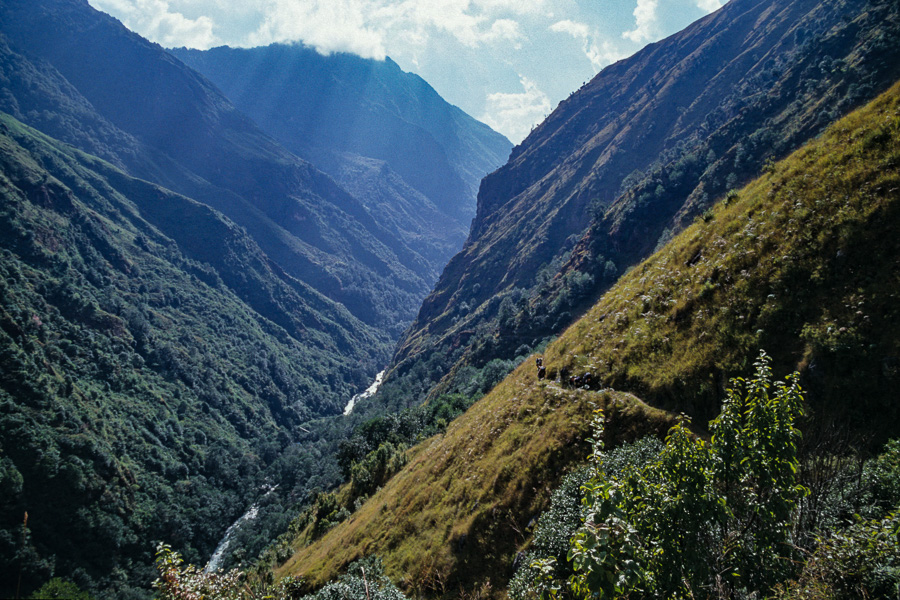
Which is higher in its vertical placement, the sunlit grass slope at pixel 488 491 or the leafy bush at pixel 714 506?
the leafy bush at pixel 714 506

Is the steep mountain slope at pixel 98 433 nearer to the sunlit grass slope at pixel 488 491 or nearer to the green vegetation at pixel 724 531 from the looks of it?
the sunlit grass slope at pixel 488 491

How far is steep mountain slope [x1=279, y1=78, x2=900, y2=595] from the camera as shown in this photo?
15477 mm

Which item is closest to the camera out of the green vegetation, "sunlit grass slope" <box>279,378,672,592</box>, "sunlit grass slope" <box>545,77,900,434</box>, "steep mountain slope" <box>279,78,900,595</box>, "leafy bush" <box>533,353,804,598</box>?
the green vegetation

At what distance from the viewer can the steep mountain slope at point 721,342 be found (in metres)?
15.5

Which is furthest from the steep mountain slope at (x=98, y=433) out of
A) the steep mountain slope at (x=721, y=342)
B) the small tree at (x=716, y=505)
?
the small tree at (x=716, y=505)

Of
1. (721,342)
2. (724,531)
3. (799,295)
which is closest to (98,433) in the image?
(721,342)

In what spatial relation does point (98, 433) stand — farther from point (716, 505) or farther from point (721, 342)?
point (716, 505)

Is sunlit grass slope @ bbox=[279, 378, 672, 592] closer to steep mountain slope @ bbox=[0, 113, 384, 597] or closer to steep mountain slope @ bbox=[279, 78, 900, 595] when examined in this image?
steep mountain slope @ bbox=[279, 78, 900, 595]

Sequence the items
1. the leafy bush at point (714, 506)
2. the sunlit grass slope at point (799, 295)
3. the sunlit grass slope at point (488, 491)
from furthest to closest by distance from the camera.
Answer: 1. the sunlit grass slope at point (488, 491)
2. the sunlit grass slope at point (799, 295)
3. the leafy bush at point (714, 506)

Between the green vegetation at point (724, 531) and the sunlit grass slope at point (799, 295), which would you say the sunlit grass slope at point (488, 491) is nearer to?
the sunlit grass slope at point (799, 295)

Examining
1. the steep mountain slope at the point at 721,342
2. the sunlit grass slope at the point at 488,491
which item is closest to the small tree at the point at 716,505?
the steep mountain slope at the point at 721,342

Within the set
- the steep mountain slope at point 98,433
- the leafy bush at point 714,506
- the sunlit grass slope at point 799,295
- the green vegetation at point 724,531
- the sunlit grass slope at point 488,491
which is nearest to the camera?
the green vegetation at point 724,531

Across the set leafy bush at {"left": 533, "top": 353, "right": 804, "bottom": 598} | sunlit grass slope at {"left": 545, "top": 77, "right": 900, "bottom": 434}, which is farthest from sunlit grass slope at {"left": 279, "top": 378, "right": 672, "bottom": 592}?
leafy bush at {"left": 533, "top": 353, "right": 804, "bottom": 598}

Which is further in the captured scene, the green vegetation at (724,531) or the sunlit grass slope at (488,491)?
the sunlit grass slope at (488,491)
